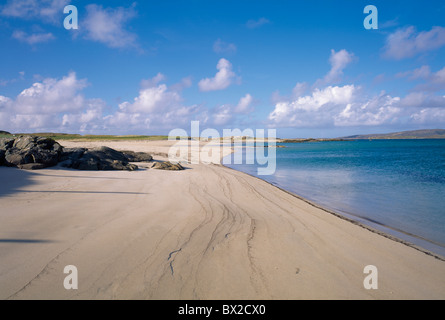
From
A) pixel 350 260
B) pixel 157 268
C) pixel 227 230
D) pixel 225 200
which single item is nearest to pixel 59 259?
pixel 157 268

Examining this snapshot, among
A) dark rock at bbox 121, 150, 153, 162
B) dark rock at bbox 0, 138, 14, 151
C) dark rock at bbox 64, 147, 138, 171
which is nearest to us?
dark rock at bbox 0, 138, 14, 151

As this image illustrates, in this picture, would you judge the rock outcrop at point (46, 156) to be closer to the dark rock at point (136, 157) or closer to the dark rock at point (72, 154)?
the dark rock at point (72, 154)

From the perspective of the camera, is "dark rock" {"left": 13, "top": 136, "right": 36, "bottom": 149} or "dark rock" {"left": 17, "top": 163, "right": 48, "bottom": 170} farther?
"dark rock" {"left": 13, "top": 136, "right": 36, "bottom": 149}

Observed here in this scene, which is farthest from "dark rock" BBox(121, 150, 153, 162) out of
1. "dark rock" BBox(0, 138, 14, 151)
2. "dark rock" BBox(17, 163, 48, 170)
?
"dark rock" BBox(17, 163, 48, 170)

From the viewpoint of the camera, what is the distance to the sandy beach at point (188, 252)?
→ 10.5ft

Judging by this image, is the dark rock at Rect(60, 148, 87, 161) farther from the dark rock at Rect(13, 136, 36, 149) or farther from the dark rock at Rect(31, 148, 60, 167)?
the dark rock at Rect(13, 136, 36, 149)

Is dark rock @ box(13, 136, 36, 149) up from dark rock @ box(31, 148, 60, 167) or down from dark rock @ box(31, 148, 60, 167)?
up

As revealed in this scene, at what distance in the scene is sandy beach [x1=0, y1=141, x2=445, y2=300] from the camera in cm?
320

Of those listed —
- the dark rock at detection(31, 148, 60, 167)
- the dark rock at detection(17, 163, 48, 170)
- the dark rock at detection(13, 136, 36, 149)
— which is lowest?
the dark rock at detection(17, 163, 48, 170)

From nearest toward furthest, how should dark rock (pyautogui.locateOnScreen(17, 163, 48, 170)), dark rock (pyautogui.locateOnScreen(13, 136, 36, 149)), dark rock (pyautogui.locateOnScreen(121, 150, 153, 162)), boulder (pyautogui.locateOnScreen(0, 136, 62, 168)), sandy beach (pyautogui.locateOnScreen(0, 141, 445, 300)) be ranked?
1. sandy beach (pyautogui.locateOnScreen(0, 141, 445, 300))
2. dark rock (pyautogui.locateOnScreen(17, 163, 48, 170))
3. boulder (pyautogui.locateOnScreen(0, 136, 62, 168))
4. dark rock (pyautogui.locateOnScreen(13, 136, 36, 149))
5. dark rock (pyautogui.locateOnScreen(121, 150, 153, 162))

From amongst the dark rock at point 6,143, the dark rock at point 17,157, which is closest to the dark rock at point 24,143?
the dark rock at point 6,143

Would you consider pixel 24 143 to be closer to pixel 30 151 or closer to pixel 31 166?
pixel 30 151
